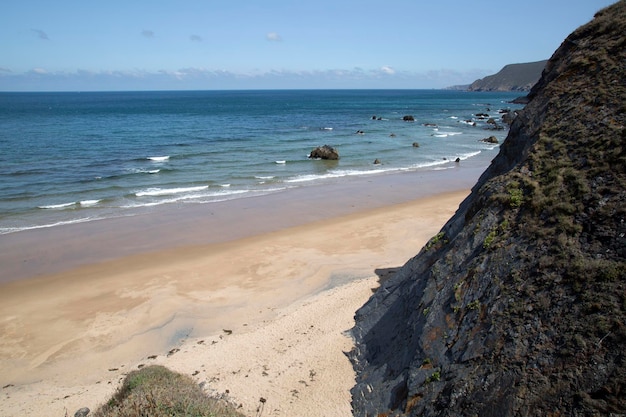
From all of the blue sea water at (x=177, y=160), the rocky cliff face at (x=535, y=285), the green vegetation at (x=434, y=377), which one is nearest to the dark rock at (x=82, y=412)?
the rocky cliff face at (x=535, y=285)

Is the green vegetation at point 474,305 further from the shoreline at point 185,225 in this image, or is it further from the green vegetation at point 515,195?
the shoreline at point 185,225

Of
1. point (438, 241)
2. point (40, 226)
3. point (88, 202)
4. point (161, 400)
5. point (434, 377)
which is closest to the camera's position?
point (161, 400)

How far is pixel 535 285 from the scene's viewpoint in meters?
6.70

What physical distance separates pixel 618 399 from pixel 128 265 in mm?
15544

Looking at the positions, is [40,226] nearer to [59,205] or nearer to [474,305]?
[59,205]

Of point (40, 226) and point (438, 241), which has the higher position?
point (438, 241)

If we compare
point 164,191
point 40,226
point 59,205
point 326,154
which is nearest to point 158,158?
point 164,191

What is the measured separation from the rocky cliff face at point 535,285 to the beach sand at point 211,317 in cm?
145

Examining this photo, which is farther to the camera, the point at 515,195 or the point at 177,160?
the point at 177,160

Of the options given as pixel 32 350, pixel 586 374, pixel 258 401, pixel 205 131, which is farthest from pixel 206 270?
pixel 205 131

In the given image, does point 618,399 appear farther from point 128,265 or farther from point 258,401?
point 128,265

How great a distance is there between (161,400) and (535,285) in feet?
19.5

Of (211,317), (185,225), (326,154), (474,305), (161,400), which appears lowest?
(211,317)

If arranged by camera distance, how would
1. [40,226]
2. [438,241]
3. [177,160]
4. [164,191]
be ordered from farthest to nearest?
1. [177,160]
2. [164,191]
3. [40,226]
4. [438,241]
